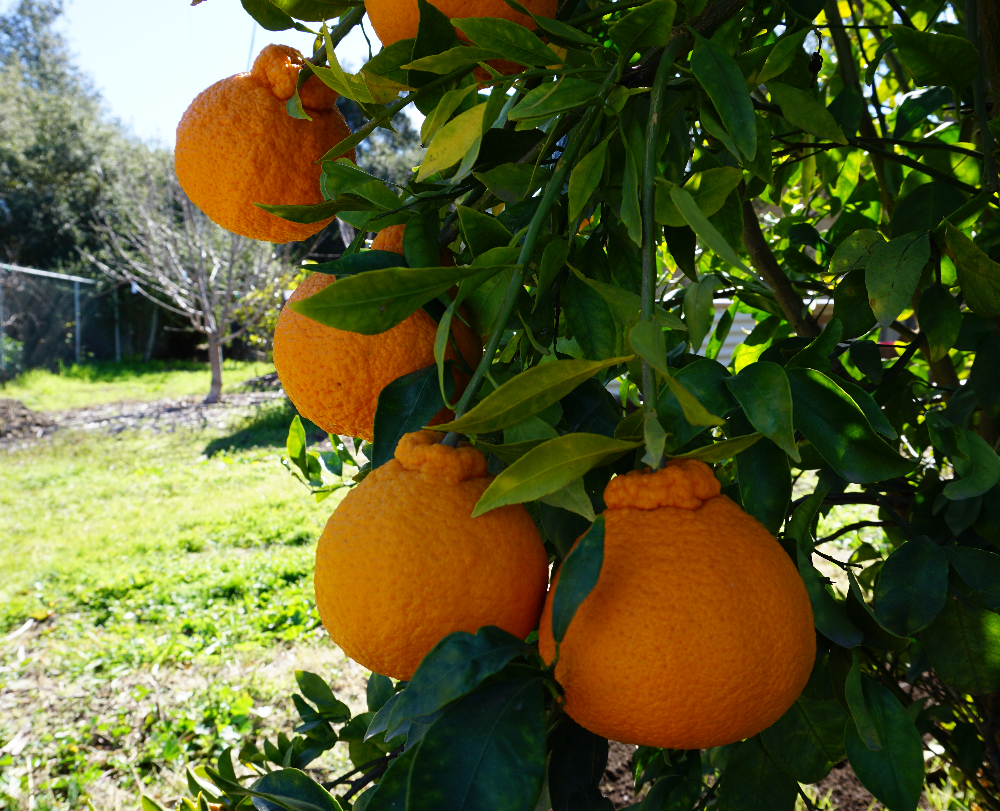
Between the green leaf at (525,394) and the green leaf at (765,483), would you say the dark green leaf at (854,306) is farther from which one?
the green leaf at (525,394)

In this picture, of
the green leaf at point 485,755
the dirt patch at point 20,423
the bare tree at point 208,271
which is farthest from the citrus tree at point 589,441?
the bare tree at point 208,271

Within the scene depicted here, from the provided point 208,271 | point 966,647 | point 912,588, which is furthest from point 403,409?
point 208,271

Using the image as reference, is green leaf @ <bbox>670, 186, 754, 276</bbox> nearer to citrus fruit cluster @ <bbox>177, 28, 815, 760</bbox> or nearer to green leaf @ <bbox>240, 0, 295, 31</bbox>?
citrus fruit cluster @ <bbox>177, 28, 815, 760</bbox>

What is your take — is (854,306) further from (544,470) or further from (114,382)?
(114,382)

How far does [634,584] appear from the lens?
0.40m

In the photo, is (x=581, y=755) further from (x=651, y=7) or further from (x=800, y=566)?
(x=651, y=7)

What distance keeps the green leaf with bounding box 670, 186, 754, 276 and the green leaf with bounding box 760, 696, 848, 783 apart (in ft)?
1.54

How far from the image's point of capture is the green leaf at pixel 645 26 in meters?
0.47

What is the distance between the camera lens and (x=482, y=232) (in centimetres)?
50

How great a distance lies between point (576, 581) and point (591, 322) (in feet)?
0.72

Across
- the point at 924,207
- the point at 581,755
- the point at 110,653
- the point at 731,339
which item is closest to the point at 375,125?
the point at 581,755

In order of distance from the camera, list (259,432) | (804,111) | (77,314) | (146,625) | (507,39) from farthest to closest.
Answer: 1. (77,314)
2. (259,432)
3. (146,625)
4. (804,111)
5. (507,39)

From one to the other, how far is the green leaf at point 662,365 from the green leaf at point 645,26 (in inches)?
8.8

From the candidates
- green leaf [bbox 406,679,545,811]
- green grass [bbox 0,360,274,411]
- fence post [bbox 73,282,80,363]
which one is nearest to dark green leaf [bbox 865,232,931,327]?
green leaf [bbox 406,679,545,811]
